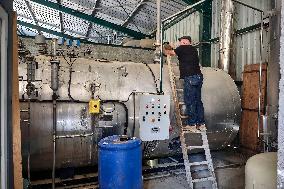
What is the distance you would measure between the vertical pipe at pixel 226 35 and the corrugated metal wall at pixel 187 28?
2.86m

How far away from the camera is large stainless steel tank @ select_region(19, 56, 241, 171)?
4281mm

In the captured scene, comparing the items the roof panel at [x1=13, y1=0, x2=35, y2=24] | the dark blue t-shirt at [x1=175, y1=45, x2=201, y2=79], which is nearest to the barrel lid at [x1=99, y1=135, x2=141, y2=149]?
the dark blue t-shirt at [x1=175, y1=45, x2=201, y2=79]

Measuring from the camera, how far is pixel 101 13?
11734mm

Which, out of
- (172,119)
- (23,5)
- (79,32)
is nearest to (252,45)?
(172,119)

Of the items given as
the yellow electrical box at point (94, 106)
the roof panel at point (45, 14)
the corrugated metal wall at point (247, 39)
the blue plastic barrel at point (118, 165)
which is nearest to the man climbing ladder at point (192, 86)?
the blue plastic barrel at point (118, 165)

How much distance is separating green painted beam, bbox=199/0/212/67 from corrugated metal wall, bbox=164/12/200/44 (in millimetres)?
439

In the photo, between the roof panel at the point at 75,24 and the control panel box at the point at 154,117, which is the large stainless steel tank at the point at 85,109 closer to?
the control panel box at the point at 154,117

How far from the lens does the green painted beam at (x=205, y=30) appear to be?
9.48 m

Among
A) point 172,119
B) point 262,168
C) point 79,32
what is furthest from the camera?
point 79,32

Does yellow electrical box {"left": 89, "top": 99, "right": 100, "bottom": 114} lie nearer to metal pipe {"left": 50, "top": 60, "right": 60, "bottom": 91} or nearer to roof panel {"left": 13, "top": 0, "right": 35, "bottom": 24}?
metal pipe {"left": 50, "top": 60, "right": 60, "bottom": 91}

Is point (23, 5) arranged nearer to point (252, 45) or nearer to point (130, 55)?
point (130, 55)

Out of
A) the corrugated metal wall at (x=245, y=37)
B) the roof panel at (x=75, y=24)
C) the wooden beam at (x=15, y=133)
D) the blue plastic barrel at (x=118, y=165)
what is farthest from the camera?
the roof panel at (x=75, y=24)

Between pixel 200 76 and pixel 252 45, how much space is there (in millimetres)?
3573

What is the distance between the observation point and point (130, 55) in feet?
22.3
